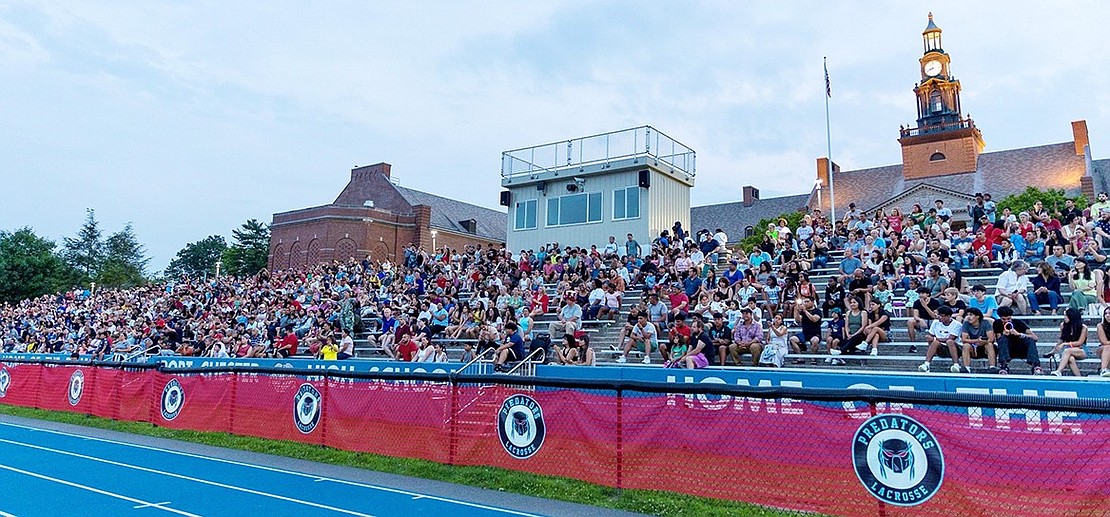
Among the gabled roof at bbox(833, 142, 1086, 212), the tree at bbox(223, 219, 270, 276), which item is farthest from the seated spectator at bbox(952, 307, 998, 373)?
the tree at bbox(223, 219, 270, 276)

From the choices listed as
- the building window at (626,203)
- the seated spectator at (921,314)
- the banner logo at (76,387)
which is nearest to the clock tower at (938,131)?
the building window at (626,203)

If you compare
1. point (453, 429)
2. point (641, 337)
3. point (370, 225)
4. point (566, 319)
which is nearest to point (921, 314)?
point (641, 337)

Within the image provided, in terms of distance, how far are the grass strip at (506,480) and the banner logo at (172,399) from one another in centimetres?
55

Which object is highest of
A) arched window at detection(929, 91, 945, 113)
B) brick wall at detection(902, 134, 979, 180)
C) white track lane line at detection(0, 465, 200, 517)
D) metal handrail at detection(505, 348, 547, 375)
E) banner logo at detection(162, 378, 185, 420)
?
arched window at detection(929, 91, 945, 113)

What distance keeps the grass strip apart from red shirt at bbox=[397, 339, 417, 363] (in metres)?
5.01

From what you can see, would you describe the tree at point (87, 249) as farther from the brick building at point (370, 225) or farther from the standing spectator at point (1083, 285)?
the standing spectator at point (1083, 285)

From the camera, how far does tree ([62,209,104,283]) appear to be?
97.1 metres

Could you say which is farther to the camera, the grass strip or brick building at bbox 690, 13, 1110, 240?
brick building at bbox 690, 13, 1110, 240

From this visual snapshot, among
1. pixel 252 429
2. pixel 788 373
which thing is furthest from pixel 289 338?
pixel 788 373

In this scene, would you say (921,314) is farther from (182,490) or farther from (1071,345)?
(182,490)

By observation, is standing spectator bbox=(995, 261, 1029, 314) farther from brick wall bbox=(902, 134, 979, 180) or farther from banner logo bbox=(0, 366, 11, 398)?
brick wall bbox=(902, 134, 979, 180)

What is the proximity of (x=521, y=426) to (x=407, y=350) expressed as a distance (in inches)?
338

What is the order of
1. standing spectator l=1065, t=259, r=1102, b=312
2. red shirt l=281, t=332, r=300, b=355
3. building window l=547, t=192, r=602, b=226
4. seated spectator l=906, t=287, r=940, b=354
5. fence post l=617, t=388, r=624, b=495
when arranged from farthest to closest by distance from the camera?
building window l=547, t=192, r=602, b=226 < red shirt l=281, t=332, r=300, b=355 < seated spectator l=906, t=287, r=940, b=354 < standing spectator l=1065, t=259, r=1102, b=312 < fence post l=617, t=388, r=624, b=495

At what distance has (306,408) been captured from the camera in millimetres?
10930
